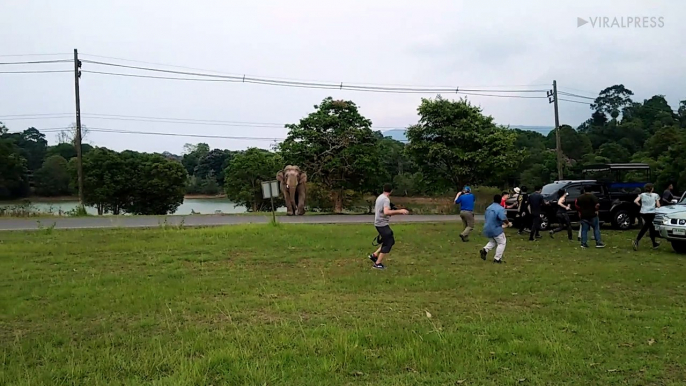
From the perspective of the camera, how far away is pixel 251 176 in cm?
4944

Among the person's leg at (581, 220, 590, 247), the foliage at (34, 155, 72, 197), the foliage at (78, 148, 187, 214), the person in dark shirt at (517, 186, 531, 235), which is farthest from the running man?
the foliage at (34, 155, 72, 197)

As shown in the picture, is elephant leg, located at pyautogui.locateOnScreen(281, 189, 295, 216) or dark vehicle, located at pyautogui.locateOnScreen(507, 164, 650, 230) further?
elephant leg, located at pyautogui.locateOnScreen(281, 189, 295, 216)

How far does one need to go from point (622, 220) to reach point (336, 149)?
59.8ft

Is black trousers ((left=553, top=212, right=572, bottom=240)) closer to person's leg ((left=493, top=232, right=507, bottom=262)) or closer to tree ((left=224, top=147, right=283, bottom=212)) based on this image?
person's leg ((left=493, top=232, right=507, bottom=262))

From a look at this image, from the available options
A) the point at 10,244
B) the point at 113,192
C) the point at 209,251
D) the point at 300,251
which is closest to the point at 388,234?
the point at 300,251

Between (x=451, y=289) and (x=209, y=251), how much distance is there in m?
6.71

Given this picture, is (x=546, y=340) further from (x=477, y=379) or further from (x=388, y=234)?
(x=388, y=234)

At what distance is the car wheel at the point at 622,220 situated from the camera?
64.0 feet

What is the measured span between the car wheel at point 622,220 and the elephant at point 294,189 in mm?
15749

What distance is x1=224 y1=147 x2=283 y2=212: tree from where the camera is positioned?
4884 centimetres

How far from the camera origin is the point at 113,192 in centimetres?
4222

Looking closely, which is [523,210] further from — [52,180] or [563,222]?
[52,180]

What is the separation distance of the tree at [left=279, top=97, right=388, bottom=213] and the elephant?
4038 millimetres

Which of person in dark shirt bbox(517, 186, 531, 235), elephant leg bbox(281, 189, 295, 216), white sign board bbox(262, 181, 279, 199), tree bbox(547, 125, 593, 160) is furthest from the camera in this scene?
tree bbox(547, 125, 593, 160)
